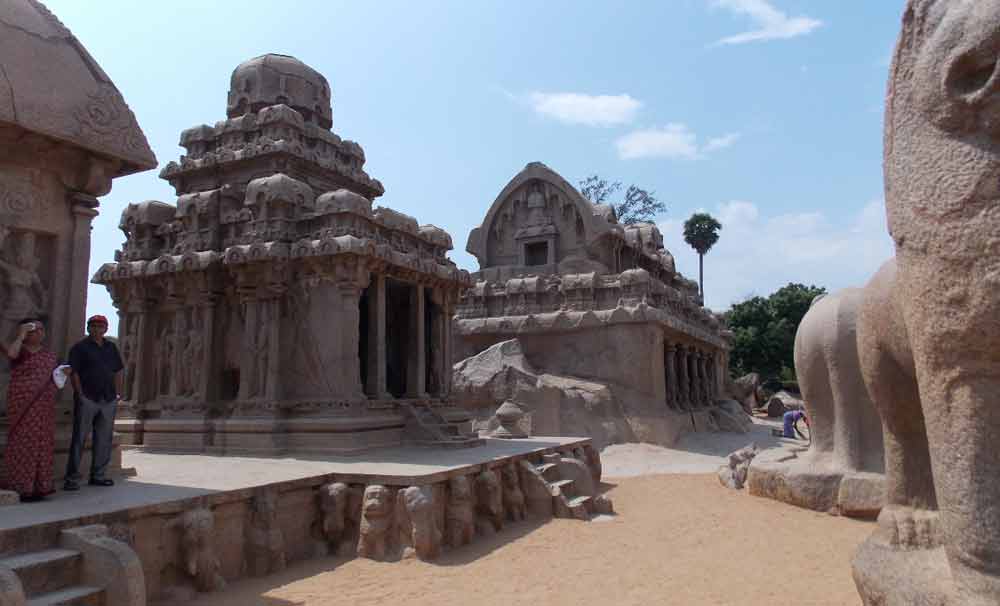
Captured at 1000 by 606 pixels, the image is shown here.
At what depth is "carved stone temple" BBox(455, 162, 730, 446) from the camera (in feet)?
55.9

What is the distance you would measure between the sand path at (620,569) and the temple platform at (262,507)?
11.3 inches

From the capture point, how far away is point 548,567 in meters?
6.75

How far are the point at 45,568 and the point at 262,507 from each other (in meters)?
2.37

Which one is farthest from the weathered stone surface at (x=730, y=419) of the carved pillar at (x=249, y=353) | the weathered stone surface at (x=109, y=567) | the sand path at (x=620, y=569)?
the weathered stone surface at (x=109, y=567)

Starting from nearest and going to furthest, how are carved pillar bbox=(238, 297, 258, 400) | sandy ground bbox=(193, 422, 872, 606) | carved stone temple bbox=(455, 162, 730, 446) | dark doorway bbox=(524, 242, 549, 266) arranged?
1. sandy ground bbox=(193, 422, 872, 606)
2. carved pillar bbox=(238, 297, 258, 400)
3. carved stone temple bbox=(455, 162, 730, 446)
4. dark doorway bbox=(524, 242, 549, 266)

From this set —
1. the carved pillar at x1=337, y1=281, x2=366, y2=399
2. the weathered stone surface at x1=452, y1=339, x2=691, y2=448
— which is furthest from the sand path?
the weathered stone surface at x1=452, y1=339, x2=691, y2=448

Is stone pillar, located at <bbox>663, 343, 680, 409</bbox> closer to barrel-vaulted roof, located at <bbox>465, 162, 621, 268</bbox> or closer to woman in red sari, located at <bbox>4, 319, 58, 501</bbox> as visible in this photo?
barrel-vaulted roof, located at <bbox>465, 162, 621, 268</bbox>

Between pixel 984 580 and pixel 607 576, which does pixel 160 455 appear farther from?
pixel 984 580

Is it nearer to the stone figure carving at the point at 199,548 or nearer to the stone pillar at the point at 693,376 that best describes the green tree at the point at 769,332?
the stone pillar at the point at 693,376

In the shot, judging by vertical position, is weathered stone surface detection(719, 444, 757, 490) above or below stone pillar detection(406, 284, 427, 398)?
below

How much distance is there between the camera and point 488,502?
8.43 m

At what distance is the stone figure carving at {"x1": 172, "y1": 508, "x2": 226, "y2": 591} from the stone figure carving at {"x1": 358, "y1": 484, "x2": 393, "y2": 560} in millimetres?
1522

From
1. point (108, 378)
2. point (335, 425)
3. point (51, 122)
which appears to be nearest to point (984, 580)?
point (108, 378)

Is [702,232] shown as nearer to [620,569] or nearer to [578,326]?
[578,326]
